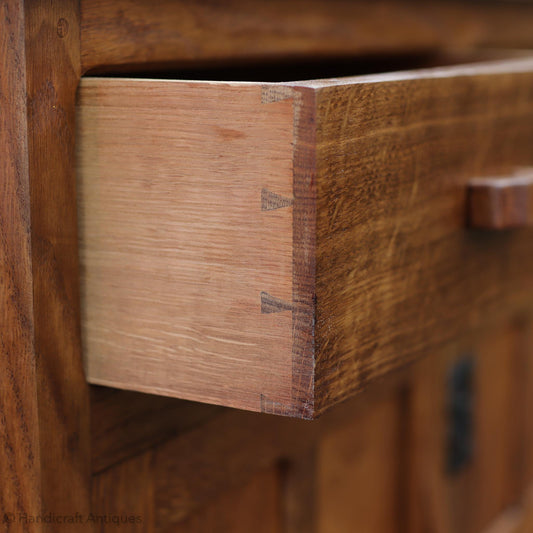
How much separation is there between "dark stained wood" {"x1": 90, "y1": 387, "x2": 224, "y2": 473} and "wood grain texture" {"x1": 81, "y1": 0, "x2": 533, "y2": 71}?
0.17m

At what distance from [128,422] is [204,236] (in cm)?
14

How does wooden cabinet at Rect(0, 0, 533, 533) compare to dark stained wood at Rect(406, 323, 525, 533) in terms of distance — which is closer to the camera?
wooden cabinet at Rect(0, 0, 533, 533)

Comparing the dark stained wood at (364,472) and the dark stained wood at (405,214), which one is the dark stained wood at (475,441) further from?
the dark stained wood at (405,214)

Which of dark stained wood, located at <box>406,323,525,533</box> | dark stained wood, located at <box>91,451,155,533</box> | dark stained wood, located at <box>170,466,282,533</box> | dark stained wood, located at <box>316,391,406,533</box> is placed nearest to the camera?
dark stained wood, located at <box>91,451,155,533</box>

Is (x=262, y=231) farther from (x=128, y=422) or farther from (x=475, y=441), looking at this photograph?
(x=475, y=441)

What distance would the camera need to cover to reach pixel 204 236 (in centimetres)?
37

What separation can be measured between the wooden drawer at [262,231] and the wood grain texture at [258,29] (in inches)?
1.5

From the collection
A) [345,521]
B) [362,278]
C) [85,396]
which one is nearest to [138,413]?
[85,396]

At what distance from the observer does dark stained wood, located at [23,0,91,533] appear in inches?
15.2

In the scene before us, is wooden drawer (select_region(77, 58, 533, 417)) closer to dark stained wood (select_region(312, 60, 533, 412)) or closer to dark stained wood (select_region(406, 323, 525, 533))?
dark stained wood (select_region(312, 60, 533, 412))

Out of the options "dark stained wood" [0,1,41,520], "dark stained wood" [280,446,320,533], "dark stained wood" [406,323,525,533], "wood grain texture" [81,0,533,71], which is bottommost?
"dark stained wood" [406,323,525,533]

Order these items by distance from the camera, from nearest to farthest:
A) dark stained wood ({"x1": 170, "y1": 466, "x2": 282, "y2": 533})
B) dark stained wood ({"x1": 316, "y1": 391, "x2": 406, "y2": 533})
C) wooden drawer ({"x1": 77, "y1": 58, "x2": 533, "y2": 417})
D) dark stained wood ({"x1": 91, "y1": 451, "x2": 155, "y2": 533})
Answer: wooden drawer ({"x1": 77, "y1": 58, "x2": 533, "y2": 417}) → dark stained wood ({"x1": 91, "y1": 451, "x2": 155, "y2": 533}) → dark stained wood ({"x1": 170, "y1": 466, "x2": 282, "y2": 533}) → dark stained wood ({"x1": 316, "y1": 391, "x2": 406, "y2": 533})

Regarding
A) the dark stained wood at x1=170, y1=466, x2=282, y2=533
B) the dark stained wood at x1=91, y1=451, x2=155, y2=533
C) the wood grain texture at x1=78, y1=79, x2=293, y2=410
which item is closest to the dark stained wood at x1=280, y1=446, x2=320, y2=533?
the dark stained wood at x1=170, y1=466, x2=282, y2=533

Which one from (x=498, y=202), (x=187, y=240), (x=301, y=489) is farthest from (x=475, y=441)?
(x=187, y=240)
